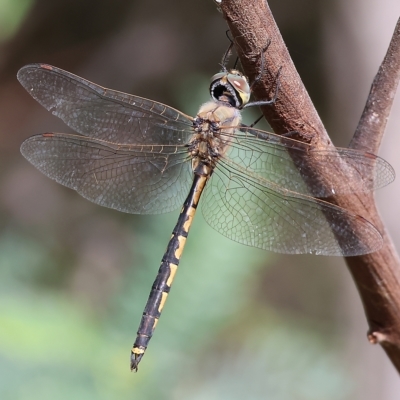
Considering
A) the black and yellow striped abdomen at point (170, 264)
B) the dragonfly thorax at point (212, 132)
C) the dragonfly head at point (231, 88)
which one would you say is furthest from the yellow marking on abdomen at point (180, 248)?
the dragonfly head at point (231, 88)

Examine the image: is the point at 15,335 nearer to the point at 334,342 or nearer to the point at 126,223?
the point at 126,223

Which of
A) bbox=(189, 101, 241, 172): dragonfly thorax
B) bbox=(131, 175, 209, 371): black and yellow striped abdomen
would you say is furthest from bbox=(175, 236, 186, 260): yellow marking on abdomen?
bbox=(189, 101, 241, 172): dragonfly thorax

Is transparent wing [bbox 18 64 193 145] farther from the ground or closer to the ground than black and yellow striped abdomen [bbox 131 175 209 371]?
farther from the ground

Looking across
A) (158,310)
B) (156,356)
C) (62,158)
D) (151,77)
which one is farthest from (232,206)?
(151,77)

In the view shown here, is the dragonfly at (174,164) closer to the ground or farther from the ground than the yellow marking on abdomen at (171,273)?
farther from the ground

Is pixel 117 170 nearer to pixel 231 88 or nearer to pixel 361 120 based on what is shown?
pixel 231 88

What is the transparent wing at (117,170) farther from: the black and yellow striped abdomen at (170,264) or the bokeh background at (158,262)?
the bokeh background at (158,262)

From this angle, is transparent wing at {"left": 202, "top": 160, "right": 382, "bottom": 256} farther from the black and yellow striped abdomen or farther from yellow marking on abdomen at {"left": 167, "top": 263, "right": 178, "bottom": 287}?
yellow marking on abdomen at {"left": 167, "top": 263, "right": 178, "bottom": 287}
